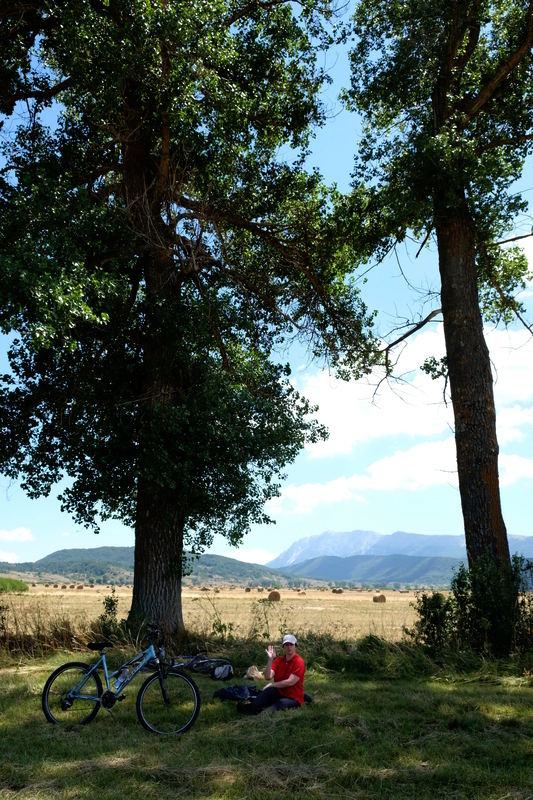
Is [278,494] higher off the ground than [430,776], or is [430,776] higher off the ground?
[278,494]

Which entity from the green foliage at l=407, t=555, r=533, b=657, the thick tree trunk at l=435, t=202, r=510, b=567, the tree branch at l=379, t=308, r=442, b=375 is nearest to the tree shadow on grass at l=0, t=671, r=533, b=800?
the green foliage at l=407, t=555, r=533, b=657

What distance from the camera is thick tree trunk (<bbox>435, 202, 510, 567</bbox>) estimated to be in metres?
15.7

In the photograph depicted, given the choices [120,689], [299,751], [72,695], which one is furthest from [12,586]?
[299,751]

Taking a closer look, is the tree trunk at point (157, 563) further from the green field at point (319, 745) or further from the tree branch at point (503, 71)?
the tree branch at point (503, 71)

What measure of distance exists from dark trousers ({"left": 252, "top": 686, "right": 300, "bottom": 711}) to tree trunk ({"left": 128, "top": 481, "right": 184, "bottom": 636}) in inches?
249

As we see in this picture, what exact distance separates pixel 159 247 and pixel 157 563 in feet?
25.1

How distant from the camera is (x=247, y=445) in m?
16.3

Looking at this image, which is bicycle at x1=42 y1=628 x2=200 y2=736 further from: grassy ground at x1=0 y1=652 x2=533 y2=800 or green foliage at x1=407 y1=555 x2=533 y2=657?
green foliage at x1=407 y1=555 x2=533 y2=657

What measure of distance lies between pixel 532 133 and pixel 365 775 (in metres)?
16.4

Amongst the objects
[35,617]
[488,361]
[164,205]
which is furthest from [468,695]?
[164,205]

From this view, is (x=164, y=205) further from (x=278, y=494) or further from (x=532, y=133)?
(x=532, y=133)

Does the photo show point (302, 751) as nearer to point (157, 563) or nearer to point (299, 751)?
point (299, 751)

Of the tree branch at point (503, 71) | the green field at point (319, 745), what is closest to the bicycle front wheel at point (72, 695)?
the green field at point (319, 745)

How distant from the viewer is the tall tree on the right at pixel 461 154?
1612 centimetres
